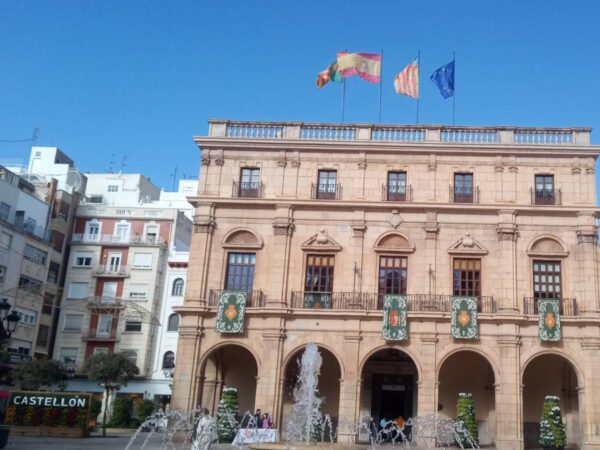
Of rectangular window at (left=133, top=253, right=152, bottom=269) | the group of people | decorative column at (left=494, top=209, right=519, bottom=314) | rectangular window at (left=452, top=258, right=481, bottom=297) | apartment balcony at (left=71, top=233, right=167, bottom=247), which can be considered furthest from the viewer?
apartment balcony at (left=71, top=233, right=167, bottom=247)

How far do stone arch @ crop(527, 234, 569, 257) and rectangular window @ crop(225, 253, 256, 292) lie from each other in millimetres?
11237

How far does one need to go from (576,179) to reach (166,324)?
27.5m

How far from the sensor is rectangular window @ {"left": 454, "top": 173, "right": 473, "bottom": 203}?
1150 inches

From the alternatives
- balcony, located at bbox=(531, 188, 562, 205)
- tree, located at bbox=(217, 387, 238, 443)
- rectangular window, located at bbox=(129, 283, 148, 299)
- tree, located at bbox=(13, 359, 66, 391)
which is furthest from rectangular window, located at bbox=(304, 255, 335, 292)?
rectangular window, located at bbox=(129, 283, 148, 299)

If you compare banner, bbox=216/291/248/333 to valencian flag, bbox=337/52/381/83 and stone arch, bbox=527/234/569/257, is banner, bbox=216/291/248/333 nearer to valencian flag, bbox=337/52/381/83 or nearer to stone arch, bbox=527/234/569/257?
valencian flag, bbox=337/52/381/83

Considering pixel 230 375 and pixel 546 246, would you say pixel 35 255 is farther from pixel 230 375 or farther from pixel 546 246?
pixel 546 246

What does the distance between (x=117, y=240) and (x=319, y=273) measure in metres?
22.9

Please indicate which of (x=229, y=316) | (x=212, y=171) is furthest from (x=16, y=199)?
(x=229, y=316)

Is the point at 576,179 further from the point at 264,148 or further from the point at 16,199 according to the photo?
the point at 16,199

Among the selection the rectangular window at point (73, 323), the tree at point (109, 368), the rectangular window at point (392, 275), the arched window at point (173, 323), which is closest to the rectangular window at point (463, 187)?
the rectangular window at point (392, 275)

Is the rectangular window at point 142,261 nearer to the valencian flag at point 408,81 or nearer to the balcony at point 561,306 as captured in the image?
the valencian flag at point 408,81

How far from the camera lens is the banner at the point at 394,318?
2702 cm

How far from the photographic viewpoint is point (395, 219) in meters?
28.9

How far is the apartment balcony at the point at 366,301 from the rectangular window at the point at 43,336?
79.9ft
